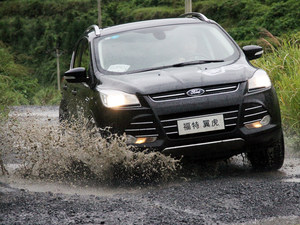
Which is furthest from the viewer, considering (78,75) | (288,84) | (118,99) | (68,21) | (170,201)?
(68,21)

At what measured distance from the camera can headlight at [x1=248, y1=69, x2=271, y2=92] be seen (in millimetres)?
6501

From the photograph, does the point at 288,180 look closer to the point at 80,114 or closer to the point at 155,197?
the point at 155,197

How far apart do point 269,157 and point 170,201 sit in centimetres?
177

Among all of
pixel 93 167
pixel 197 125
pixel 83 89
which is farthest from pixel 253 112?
pixel 83 89

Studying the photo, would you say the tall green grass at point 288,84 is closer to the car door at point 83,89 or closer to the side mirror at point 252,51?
the side mirror at point 252,51

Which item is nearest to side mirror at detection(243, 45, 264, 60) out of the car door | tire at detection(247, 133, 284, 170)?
tire at detection(247, 133, 284, 170)

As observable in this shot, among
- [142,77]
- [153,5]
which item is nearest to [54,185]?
[142,77]

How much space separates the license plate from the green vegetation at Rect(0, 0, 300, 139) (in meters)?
19.0

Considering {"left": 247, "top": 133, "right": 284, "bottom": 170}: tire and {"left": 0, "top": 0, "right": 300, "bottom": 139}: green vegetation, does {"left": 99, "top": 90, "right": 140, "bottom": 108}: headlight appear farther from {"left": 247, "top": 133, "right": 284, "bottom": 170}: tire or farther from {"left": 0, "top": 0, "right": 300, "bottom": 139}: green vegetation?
{"left": 0, "top": 0, "right": 300, "bottom": 139}: green vegetation

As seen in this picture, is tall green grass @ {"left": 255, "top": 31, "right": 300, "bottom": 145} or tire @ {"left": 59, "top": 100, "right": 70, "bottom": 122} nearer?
tire @ {"left": 59, "top": 100, "right": 70, "bottom": 122}

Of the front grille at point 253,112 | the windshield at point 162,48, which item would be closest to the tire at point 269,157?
the front grille at point 253,112

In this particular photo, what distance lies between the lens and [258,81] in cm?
659

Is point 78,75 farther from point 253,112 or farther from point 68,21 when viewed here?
point 68,21

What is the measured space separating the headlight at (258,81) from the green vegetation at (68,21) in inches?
737
